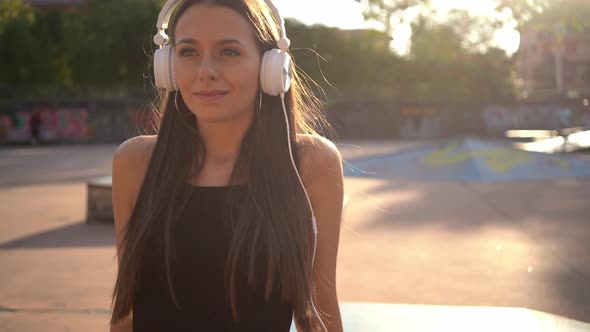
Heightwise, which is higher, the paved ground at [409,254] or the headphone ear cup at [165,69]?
the headphone ear cup at [165,69]

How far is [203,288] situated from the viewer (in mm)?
1722

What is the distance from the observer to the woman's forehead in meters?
1.73

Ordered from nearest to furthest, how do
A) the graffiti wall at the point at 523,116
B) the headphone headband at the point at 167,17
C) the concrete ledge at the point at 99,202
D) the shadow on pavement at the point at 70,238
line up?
the headphone headband at the point at 167,17 < the shadow on pavement at the point at 70,238 < the concrete ledge at the point at 99,202 < the graffiti wall at the point at 523,116

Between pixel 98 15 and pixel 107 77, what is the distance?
13.7 feet

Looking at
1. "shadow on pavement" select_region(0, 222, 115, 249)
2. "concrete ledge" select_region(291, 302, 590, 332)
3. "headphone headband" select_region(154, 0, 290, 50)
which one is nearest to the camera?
"headphone headband" select_region(154, 0, 290, 50)

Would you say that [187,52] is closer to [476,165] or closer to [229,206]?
[229,206]

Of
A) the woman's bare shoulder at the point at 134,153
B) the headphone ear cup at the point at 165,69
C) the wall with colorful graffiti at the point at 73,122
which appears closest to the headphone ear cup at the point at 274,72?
the headphone ear cup at the point at 165,69

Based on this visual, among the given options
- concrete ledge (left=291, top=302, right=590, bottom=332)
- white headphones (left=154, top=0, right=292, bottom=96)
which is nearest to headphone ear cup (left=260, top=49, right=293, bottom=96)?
white headphones (left=154, top=0, right=292, bottom=96)

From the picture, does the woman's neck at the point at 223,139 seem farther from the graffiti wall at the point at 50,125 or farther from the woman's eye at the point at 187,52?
the graffiti wall at the point at 50,125

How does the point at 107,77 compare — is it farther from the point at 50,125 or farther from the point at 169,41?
the point at 169,41

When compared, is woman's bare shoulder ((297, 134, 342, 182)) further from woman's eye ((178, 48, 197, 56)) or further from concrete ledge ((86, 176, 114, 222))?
concrete ledge ((86, 176, 114, 222))

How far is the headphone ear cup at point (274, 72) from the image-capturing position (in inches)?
69.3

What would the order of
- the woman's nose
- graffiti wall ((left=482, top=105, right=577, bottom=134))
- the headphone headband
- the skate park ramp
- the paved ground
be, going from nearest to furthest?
the woman's nose, the headphone headband, the paved ground, the skate park ramp, graffiti wall ((left=482, top=105, right=577, bottom=134))

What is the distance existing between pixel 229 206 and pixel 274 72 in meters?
0.40
